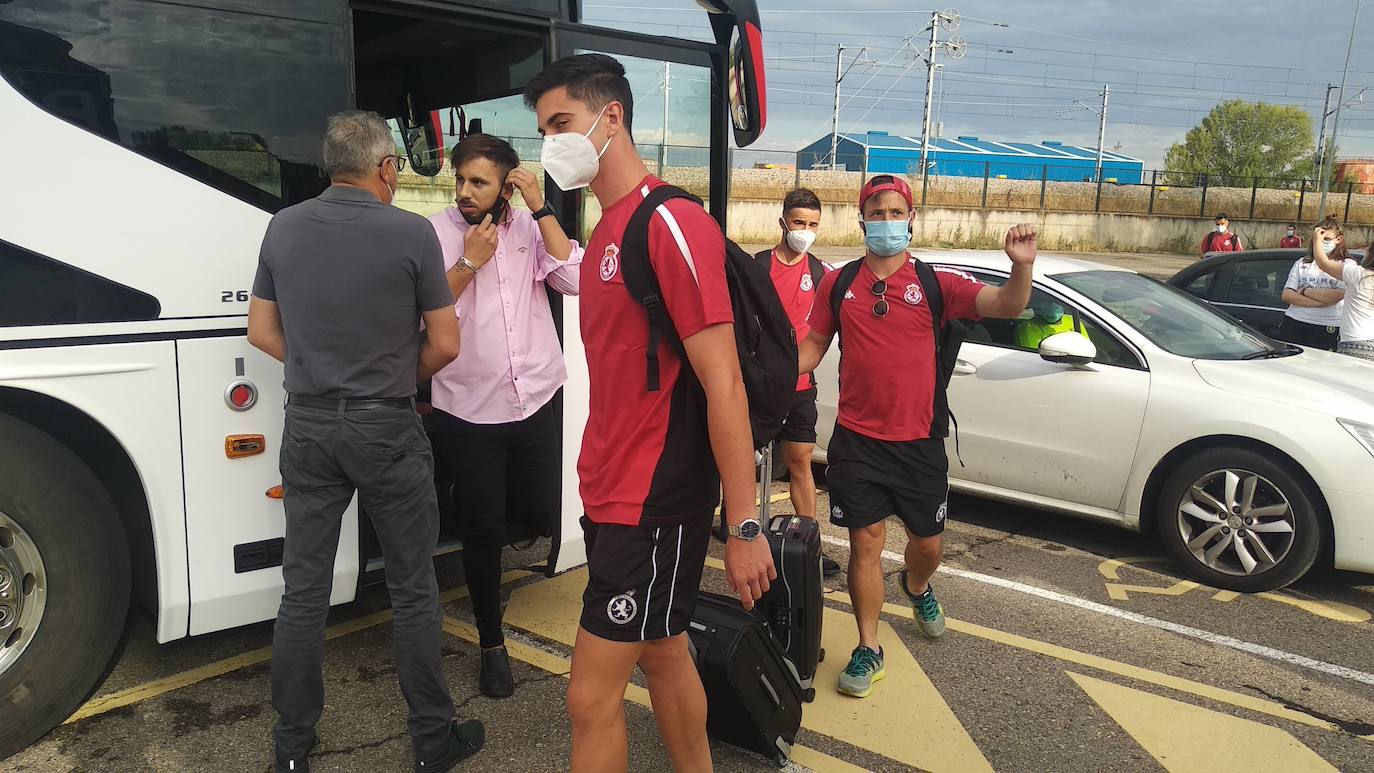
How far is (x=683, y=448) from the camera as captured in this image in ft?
7.40

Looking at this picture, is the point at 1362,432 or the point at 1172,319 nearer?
the point at 1362,432

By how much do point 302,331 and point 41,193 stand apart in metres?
0.87

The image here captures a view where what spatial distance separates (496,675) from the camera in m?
3.56

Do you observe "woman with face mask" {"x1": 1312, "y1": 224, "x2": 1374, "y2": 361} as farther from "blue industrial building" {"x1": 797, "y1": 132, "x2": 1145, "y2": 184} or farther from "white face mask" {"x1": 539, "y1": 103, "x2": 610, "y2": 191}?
"blue industrial building" {"x1": 797, "y1": 132, "x2": 1145, "y2": 184}

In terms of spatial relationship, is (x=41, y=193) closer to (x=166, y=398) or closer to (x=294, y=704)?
(x=166, y=398)

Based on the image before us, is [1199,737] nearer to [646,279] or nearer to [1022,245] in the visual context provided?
[1022,245]

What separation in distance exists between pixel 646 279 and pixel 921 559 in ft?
7.26

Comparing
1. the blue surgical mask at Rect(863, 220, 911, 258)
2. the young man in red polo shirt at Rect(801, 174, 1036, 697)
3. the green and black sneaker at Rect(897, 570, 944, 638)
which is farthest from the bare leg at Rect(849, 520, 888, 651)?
the blue surgical mask at Rect(863, 220, 911, 258)

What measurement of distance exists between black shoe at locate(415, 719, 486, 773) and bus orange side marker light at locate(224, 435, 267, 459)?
1.13 metres

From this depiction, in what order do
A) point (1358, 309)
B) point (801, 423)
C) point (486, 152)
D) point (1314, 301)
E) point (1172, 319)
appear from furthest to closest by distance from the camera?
point (1314, 301) < point (1358, 309) < point (1172, 319) < point (801, 423) < point (486, 152)

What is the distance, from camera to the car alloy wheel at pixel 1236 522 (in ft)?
15.4

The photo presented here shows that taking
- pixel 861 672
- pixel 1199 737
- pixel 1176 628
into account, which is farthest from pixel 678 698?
pixel 1176 628

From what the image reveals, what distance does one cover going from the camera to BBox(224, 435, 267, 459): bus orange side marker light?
3.25 meters

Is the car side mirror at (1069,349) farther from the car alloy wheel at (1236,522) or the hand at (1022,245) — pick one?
the hand at (1022,245)
